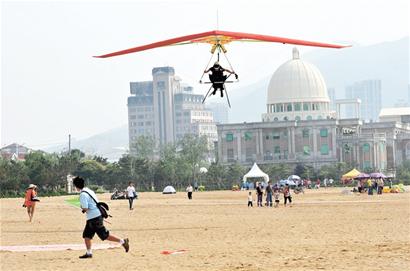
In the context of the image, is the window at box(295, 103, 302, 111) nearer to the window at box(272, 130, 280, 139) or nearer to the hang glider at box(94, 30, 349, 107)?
the window at box(272, 130, 280, 139)

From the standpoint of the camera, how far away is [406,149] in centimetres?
15500

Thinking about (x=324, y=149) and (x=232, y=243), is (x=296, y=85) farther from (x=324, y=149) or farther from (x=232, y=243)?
(x=232, y=243)

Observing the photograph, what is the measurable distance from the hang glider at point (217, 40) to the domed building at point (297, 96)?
11579 centimetres

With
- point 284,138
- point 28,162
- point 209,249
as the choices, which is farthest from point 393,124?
point 209,249

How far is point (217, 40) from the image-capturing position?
28016 millimetres

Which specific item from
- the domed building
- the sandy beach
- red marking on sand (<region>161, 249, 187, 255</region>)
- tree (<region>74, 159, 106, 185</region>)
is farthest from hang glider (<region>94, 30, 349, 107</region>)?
the domed building

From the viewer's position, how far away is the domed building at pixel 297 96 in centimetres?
14588

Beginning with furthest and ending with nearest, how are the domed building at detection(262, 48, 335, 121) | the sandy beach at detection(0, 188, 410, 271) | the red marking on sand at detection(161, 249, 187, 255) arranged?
the domed building at detection(262, 48, 335, 121) → the red marking on sand at detection(161, 249, 187, 255) → the sandy beach at detection(0, 188, 410, 271)

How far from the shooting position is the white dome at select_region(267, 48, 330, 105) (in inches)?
5773

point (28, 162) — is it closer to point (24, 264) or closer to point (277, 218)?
point (277, 218)

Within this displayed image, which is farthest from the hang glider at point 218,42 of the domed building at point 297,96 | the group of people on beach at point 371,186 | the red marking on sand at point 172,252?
the domed building at point 297,96

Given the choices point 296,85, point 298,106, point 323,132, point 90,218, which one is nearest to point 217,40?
point 90,218

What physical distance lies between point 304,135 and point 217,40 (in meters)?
110

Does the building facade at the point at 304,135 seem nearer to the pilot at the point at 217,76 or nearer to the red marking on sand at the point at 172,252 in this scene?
the pilot at the point at 217,76
